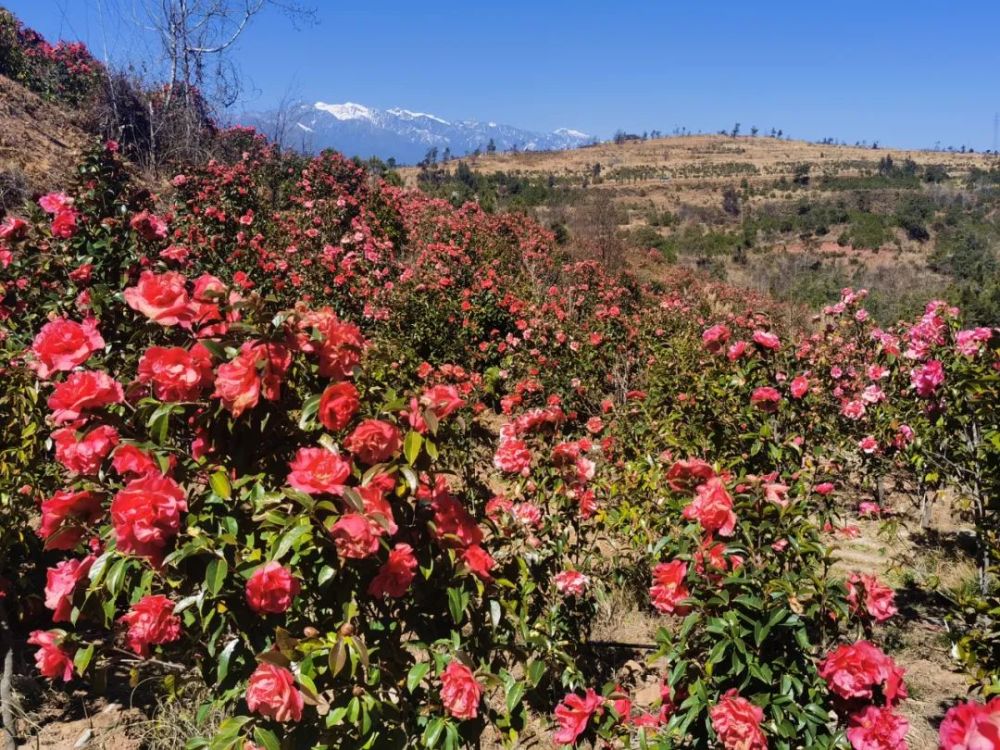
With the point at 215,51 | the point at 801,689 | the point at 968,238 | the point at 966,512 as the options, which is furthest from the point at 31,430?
the point at 968,238

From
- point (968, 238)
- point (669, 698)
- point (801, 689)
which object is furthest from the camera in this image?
point (968, 238)

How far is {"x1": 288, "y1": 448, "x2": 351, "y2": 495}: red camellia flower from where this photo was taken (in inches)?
46.1

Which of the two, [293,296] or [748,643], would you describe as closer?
[748,643]

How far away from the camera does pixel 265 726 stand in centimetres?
132

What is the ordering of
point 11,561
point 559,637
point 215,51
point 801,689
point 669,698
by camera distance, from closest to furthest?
point 801,689 < point 669,698 < point 559,637 < point 11,561 < point 215,51

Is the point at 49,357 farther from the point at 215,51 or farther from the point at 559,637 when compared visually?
the point at 215,51

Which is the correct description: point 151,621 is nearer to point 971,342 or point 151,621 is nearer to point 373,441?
point 373,441

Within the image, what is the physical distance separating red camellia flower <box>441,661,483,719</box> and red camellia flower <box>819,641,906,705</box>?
0.84 metres

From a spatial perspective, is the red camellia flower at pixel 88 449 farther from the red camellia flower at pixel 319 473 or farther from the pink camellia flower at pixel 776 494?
the pink camellia flower at pixel 776 494

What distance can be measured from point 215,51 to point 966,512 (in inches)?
524

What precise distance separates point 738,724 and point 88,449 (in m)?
1.55

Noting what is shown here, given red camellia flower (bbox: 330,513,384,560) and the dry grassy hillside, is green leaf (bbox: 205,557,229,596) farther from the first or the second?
the dry grassy hillside

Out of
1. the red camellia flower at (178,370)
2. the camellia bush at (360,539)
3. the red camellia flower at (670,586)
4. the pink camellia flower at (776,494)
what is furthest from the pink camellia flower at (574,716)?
the red camellia flower at (178,370)

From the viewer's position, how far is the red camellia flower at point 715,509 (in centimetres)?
155
